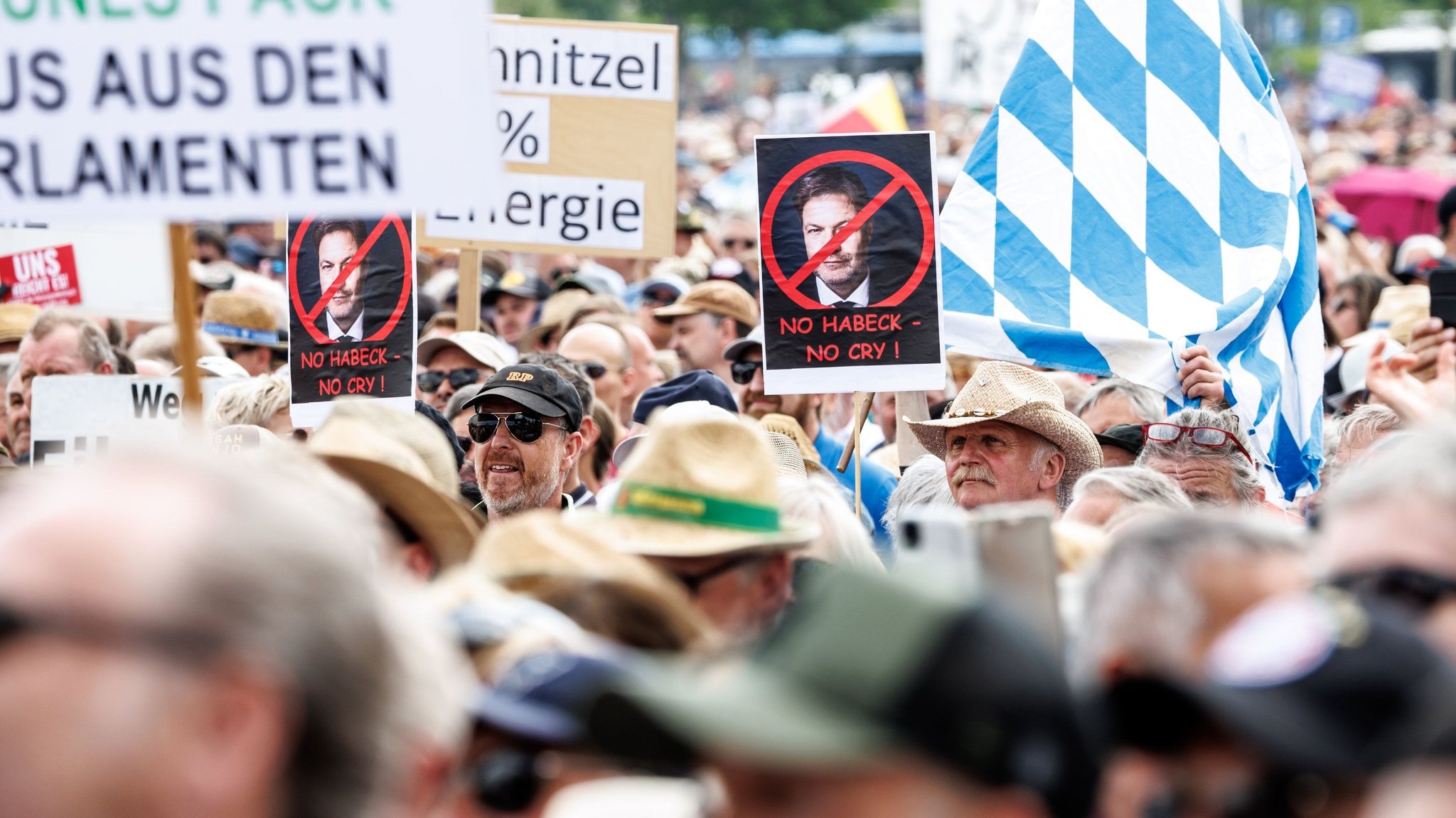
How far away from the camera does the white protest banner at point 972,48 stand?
1481cm

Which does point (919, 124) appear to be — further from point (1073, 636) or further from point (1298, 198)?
point (1073, 636)

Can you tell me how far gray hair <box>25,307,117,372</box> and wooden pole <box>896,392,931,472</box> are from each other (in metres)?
3.21

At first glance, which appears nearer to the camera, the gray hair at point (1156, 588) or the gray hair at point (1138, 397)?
the gray hair at point (1156, 588)

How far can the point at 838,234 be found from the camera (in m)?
6.21

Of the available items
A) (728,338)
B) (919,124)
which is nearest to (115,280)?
(728,338)

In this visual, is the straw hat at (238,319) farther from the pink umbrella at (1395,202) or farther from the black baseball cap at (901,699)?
the pink umbrella at (1395,202)

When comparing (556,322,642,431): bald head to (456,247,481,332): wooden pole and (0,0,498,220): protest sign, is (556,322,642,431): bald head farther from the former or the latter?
(0,0,498,220): protest sign

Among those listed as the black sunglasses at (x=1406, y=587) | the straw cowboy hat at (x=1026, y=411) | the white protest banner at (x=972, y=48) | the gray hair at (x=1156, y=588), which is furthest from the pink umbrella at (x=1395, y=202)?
the black sunglasses at (x=1406, y=587)

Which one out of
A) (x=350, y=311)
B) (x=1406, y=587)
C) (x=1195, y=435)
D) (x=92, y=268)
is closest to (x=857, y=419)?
(x=1195, y=435)

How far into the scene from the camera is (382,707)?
1978 millimetres


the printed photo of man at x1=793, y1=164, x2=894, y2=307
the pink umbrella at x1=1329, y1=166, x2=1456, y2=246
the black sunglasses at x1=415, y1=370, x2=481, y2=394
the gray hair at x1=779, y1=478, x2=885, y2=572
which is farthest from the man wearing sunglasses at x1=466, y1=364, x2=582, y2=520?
the pink umbrella at x1=1329, y1=166, x2=1456, y2=246

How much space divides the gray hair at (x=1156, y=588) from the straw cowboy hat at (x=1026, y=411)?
11.3 feet

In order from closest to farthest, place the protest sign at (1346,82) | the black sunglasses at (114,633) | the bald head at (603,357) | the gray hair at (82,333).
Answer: the black sunglasses at (114,633), the gray hair at (82,333), the bald head at (603,357), the protest sign at (1346,82)

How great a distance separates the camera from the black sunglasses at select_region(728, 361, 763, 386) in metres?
8.14
